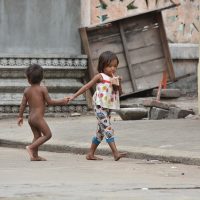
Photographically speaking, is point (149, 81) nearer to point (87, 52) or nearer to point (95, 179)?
point (87, 52)

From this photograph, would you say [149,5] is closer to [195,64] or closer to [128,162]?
[195,64]

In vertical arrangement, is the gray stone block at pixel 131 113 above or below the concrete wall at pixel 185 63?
below

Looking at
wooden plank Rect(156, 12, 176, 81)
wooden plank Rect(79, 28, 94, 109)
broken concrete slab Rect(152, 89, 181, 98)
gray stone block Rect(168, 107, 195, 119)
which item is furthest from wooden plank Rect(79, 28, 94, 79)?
gray stone block Rect(168, 107, 195, 119)

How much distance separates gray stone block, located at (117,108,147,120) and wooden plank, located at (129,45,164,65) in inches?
143

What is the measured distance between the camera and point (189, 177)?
9.07 m

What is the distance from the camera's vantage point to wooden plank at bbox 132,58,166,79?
19625 millimetres

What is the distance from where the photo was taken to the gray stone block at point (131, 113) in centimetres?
1589

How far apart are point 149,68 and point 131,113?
390 cm

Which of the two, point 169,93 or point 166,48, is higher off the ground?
point 166,48

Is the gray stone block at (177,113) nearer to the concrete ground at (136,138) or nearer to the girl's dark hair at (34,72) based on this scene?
the concrete ground at (136,138)

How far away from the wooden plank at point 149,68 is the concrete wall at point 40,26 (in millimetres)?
1456

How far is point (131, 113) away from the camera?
52.3 ft

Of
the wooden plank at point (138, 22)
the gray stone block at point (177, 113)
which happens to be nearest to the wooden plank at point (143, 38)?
the wooden plank at point (138, 22)

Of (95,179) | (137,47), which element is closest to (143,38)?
(137,47)
